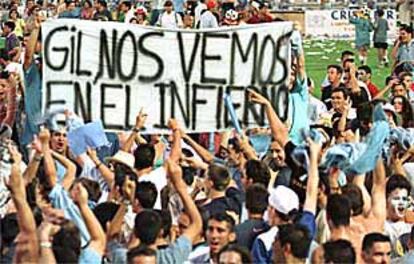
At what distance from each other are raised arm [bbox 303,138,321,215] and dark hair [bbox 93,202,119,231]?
1.25 m

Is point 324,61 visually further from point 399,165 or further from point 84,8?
point 399,165

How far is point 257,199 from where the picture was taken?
28.9 feet

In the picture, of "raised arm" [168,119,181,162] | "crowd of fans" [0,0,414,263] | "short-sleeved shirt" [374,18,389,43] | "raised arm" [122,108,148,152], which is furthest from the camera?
"short-sleeved shirt" [374,18,389,43]

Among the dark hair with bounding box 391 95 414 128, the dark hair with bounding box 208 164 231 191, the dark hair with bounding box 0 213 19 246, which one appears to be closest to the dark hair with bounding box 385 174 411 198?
the dark hair with bounding box 208 164 231 191

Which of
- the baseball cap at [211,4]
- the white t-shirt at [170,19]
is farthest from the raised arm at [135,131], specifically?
the baseball cap at [211,4]

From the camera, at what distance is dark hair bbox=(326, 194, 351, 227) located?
8.30 metres

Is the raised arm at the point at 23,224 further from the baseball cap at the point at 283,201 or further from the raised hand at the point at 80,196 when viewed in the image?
the baseball cap at the point at 283,201

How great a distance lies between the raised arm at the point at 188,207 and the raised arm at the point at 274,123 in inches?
99.0

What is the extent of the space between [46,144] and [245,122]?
3.44 m

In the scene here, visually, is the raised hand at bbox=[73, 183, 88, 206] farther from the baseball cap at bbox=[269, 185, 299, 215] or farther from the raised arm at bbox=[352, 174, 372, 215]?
the raised arm at bbox=[352, 174, 372, 215]

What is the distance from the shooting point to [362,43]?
33094 millimetres

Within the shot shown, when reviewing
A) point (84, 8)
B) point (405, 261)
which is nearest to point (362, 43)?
point (84, 8)

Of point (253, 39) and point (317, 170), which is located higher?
point (253, 39)

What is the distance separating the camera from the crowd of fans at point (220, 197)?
307 inches
